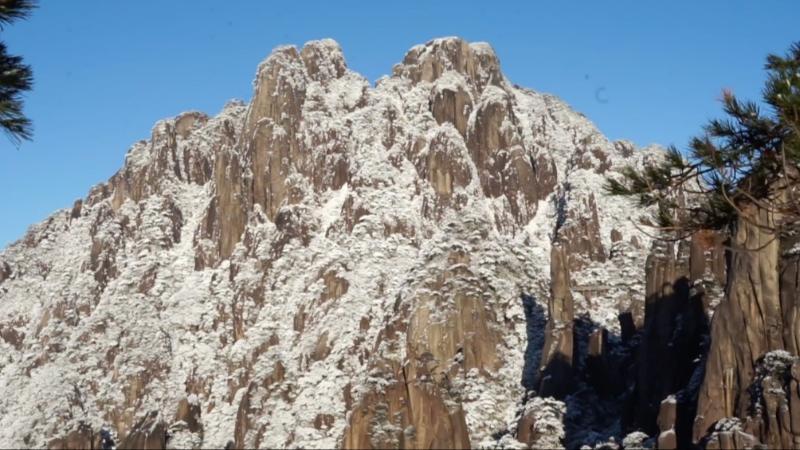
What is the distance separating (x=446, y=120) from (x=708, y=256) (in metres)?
110

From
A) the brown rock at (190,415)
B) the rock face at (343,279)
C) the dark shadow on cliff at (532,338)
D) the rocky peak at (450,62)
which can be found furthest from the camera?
the rocky peak at (450,62)

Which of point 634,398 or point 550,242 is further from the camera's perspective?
point 550,242

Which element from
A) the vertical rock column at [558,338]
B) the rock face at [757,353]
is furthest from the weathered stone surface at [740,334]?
the vertical rock column at [558,338]

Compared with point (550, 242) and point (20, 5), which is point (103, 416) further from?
point (20, 5)

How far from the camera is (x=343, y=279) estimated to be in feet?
516

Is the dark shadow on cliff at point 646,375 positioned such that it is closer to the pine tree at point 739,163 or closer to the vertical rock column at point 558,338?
the vertical rock column at point 558,338

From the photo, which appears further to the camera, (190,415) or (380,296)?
(380,296)

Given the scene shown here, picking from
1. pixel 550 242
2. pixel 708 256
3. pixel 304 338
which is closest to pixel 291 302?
pixel 304 338

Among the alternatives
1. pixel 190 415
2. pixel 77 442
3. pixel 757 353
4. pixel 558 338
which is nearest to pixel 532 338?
pixel 558 338

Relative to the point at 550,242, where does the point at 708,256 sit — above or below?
below

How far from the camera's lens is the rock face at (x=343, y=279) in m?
114

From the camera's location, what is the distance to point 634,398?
75688 millimetres

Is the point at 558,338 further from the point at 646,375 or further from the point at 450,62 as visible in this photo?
the point at 450,62

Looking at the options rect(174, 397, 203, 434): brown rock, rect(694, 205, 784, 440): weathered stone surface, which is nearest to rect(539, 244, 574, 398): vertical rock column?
rect(694, 205, 784, 440): weathered stone surface
